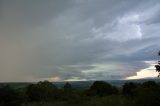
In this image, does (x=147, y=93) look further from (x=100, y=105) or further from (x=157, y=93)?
(x=100, y=105)

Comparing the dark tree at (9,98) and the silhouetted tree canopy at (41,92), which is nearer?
the dark tree at (9,98)

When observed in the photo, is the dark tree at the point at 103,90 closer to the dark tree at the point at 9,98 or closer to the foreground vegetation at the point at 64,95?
the foreground vegetation at the point at 64,95

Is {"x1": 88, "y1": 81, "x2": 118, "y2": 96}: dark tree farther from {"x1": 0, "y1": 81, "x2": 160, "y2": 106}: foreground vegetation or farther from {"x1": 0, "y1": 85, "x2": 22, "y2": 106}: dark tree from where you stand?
{"x1": 0, "y1": 85, "x2": 22, "y2": 106}: dark tree

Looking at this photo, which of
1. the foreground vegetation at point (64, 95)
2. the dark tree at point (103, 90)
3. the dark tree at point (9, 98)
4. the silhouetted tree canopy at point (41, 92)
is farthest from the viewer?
the dark tree at point (103, 90)

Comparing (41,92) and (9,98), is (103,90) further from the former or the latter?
(9,98)

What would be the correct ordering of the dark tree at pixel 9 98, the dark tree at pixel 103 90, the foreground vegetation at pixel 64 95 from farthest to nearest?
1. the dark tree at pixel 103 90
2. the foreground vegetation at pixel 64 95
3. the dark tree at pixel 9 98

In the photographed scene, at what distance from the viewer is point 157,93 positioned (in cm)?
4984

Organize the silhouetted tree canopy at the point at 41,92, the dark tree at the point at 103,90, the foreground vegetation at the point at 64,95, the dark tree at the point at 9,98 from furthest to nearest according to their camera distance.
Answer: the dark tree at the point at 103,90, the silhouetted tree canopy at the point at 41,92, the foreground vegetation at the point at 64,95, the dark tree at the point at 9,98

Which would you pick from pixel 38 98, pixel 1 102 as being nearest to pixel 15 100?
pixel 1 102

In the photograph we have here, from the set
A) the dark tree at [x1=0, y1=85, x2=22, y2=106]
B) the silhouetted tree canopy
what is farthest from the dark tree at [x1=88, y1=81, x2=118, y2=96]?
the dark tree at [x1=0, y1=85, x2=22, y2=106]

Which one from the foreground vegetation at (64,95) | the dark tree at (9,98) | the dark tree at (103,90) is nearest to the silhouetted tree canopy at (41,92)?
the foreground vegetation at (64,95)

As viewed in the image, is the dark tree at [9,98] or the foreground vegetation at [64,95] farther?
the foreground vegetation at [64,95]

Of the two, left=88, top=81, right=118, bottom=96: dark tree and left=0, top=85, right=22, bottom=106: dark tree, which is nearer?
left=0, top=85, right=22, bottom=106: dark tree

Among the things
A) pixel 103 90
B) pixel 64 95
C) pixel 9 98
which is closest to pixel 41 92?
pixel 64 95
